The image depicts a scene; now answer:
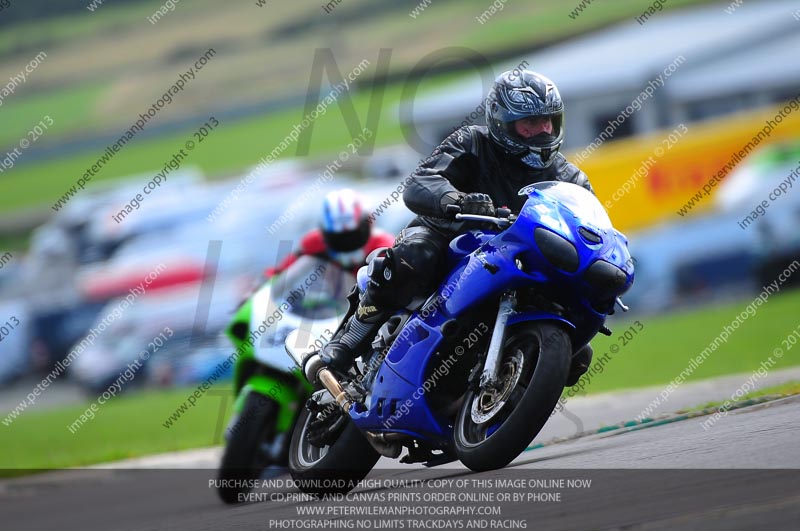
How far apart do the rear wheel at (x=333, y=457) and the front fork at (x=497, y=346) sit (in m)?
1.41

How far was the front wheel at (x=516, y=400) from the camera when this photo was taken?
5.74 m

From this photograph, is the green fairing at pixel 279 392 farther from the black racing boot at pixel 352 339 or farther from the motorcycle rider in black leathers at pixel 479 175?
the motorcycle rider in black leathers at pixel 479 175

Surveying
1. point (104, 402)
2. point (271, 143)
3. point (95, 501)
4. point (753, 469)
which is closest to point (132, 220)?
point (104, 402)

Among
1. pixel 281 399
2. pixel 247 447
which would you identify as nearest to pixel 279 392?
pixel 281 399

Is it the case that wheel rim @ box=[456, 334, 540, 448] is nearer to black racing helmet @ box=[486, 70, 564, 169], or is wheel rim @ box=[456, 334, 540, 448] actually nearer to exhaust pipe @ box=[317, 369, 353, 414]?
exhaust pipe @ box=[317, 369, 353, 414]

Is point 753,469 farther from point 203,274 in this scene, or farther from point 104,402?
point 203,274

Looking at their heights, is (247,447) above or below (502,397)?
below

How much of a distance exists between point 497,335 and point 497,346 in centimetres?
6

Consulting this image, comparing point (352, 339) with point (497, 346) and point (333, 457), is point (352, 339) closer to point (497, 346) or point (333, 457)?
point (333, 457)

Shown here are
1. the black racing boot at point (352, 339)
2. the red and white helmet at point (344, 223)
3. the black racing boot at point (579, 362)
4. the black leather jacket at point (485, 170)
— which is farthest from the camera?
the red and white helmet at point (344, 223)

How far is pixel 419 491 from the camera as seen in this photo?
6266 mm

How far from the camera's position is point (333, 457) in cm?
726

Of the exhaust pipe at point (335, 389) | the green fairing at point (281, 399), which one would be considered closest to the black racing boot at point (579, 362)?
the exhaust pipe at point (335, 389)

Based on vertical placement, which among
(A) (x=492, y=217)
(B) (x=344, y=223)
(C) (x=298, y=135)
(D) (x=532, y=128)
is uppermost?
(D) (x=532, y=128)
